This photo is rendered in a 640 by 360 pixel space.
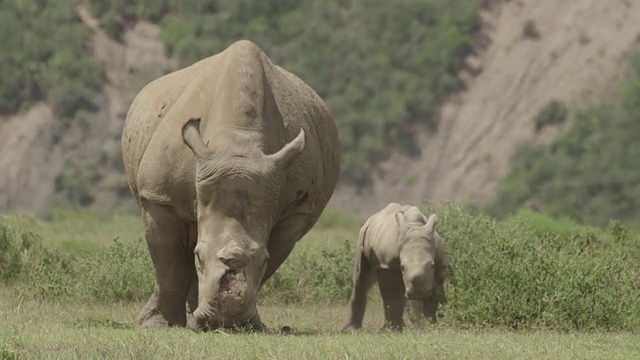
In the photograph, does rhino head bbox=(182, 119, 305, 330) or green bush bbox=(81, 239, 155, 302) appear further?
green bush bbox=(81, 239, 155, 302)

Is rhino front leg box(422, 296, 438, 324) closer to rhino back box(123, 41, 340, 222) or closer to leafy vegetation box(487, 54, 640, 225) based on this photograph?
rhino back box(123, 41, 340, 222)

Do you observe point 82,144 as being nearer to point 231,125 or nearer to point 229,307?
point 231,125

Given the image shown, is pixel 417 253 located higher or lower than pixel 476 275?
higher

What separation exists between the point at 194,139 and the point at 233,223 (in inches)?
31.0

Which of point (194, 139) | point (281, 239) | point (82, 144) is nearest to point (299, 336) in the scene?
point (281, 239)

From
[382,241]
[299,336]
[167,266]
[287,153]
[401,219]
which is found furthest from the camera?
[382,241]

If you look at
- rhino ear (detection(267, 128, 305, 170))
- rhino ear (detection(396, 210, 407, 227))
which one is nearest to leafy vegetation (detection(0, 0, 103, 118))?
rhino ear (detection(396, 210, 407, 227))

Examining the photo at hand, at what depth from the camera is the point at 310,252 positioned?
18641 millimetres

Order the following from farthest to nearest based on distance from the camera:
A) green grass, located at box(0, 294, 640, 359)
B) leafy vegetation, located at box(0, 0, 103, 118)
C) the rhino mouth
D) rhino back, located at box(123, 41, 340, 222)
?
leafy vegetation, located at box(0, 0, 103, 118) → rhino back, located at box(123, 41, 340, 222) → the rhino mouth → green grass, located at box(0, 294, 640, 359)

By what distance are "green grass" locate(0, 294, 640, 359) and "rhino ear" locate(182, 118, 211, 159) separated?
1399mm

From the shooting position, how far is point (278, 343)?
10273 mm

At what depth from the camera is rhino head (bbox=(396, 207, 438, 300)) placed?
44.7 ft

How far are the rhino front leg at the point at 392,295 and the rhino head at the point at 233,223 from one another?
299cm

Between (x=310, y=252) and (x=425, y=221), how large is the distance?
435 centimetres
